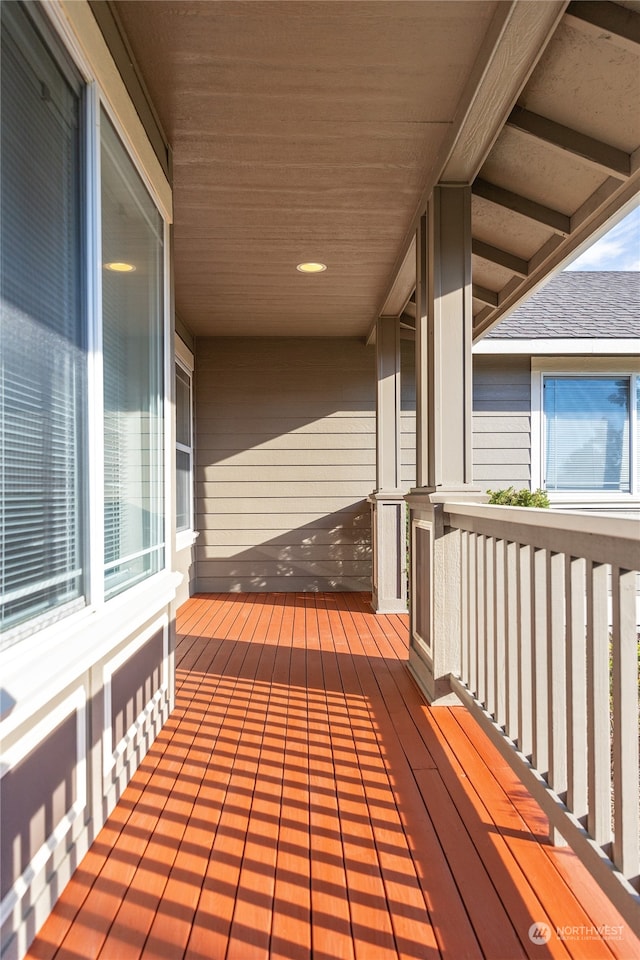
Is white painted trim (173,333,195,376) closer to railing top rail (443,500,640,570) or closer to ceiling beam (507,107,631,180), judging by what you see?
ceiling beam (507,107,631,180)

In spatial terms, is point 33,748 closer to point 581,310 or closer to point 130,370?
point 130,370

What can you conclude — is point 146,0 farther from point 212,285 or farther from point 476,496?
point 212,285

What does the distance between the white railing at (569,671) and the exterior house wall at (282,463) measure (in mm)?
4028

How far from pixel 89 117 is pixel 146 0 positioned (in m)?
0.47

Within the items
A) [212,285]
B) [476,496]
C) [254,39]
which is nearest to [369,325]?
[212,285]

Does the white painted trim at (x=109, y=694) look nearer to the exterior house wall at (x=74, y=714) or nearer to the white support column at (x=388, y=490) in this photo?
the exterior house wall at (x=74, y=714)

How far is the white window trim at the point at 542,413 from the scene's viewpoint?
6.72 metres

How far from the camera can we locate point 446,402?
121 inches

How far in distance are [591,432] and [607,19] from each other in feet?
17.1

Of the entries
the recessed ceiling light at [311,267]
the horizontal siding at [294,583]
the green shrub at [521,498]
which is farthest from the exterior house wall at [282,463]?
the recessed ceiling light at [311,267]

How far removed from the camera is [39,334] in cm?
157

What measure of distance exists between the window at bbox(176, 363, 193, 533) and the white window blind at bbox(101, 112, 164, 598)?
2942 mm

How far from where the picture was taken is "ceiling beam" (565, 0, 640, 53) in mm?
2070

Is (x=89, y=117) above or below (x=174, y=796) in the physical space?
above
